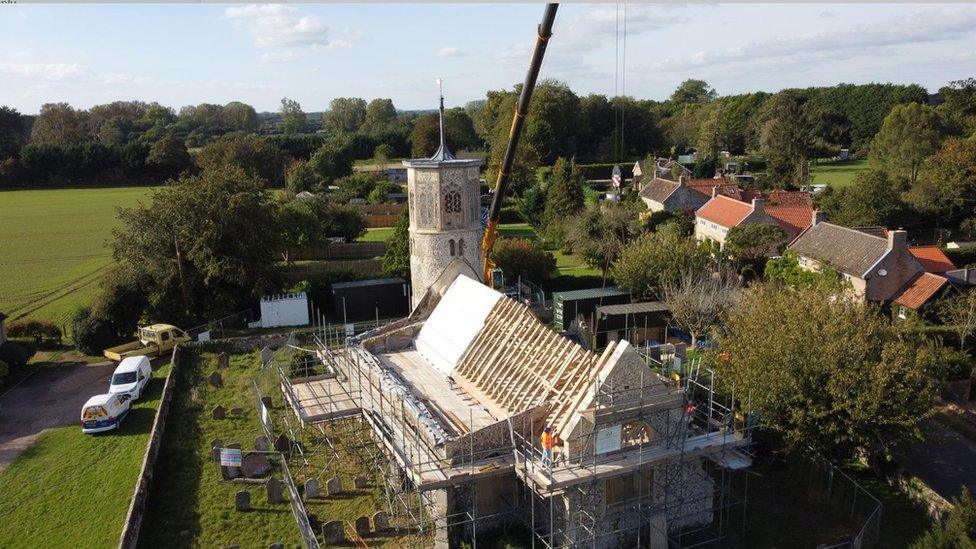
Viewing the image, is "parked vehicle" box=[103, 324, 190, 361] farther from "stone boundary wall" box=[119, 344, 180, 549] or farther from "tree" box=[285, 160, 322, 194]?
"tree" box=[285, 160, 322, 194]

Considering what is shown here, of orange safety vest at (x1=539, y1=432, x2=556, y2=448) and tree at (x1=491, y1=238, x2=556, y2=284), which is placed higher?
tree at (x1=491, y1=238, x2=556, y2=284)

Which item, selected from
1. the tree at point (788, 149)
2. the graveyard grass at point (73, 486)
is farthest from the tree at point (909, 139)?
the graveyard grass at point (73, 486)

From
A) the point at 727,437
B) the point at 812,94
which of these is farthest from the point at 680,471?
the point at 812,94

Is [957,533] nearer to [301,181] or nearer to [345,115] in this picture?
[301,181]

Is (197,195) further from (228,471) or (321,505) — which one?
(321,505)

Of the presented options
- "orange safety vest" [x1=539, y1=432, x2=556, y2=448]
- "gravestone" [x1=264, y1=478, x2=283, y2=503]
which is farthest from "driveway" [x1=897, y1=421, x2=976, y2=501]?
"gravestone" [x1=264, y1=478, x2=283, y2=503]

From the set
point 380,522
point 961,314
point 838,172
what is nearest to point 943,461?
point 961,314

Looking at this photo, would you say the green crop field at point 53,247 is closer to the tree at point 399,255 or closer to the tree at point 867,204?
the tree at point 399,255
